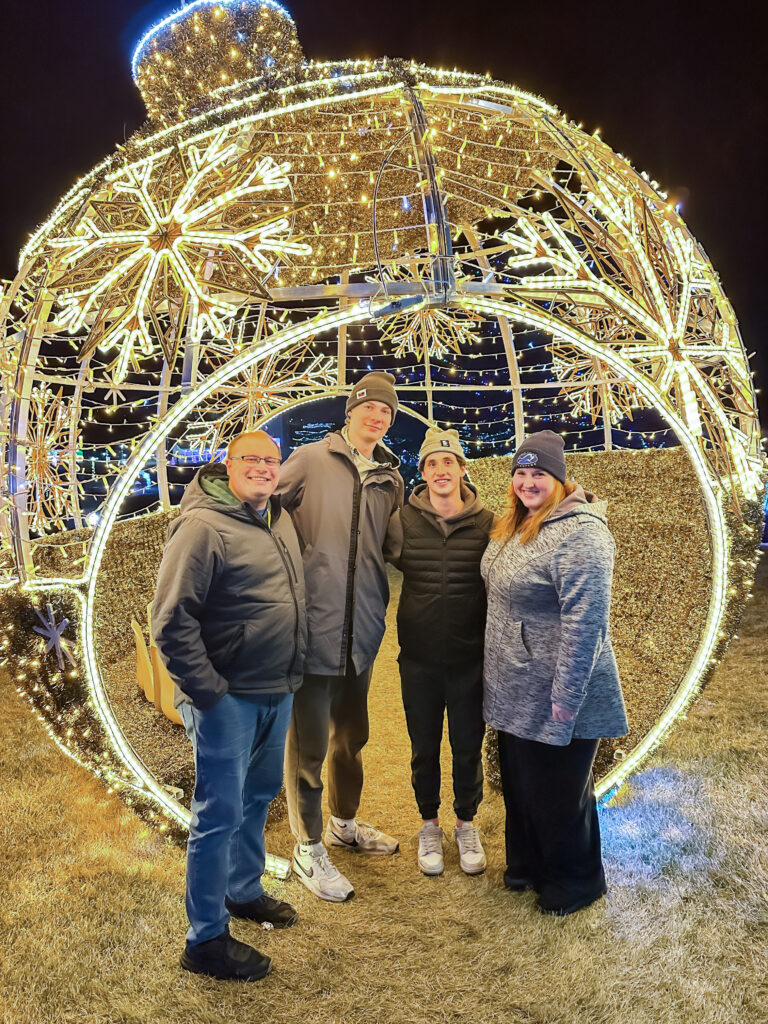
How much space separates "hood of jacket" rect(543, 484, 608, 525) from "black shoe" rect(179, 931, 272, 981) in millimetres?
1831

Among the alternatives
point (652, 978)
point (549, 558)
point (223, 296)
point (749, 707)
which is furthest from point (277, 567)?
point (749, 707)

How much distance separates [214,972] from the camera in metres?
2.14

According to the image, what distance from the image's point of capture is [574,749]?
7.94 feet

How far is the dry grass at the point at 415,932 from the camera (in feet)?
6.76

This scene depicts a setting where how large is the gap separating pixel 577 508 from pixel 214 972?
2.03 m

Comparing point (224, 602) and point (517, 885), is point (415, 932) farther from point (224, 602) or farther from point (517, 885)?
point (224, 602)

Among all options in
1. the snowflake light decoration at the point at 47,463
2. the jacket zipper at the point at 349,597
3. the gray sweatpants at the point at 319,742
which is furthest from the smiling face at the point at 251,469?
the snowflake light decoration at the point at 47,463

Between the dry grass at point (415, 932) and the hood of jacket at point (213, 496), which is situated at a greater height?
the hood of jacket at point (213, 496)

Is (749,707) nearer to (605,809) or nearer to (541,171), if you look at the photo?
(605,809)

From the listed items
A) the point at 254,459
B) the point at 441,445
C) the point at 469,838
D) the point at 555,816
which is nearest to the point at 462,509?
the point at 441,445

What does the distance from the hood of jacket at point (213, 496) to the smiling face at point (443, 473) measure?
2.68 ft

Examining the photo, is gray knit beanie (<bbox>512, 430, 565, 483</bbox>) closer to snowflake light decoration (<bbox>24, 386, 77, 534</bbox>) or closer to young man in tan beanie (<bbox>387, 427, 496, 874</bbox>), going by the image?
young man in tan beanie (<bbox>387, 427, 496, 874</bbox>)

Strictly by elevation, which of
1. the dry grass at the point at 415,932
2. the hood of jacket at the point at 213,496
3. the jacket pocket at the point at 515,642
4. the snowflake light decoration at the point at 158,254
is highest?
the snowflake light decoration at the point at 158,254

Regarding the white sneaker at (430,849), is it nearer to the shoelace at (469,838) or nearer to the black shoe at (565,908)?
the shoelace at (469,838)
